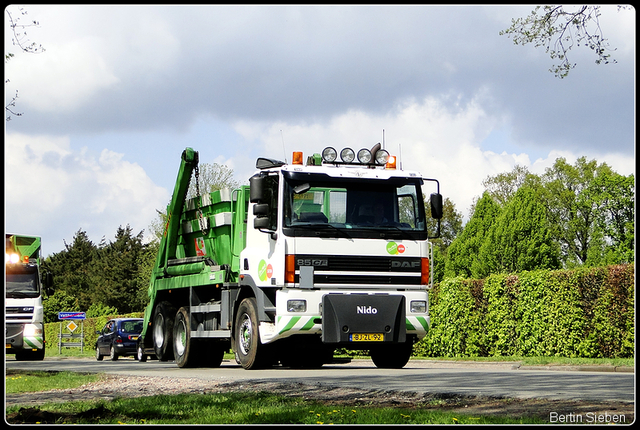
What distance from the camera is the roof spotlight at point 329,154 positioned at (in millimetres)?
15398

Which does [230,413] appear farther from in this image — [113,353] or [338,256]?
[113,353]

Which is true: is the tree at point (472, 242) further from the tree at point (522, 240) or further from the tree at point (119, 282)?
the tree at point (119, 282)

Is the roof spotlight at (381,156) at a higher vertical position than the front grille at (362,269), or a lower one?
higher

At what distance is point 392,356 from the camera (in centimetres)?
1630

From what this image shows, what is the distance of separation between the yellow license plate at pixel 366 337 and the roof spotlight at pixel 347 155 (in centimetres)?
340

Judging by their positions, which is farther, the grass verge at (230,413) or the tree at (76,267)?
the tree at (76,267)

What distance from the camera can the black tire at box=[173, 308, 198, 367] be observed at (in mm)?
18031

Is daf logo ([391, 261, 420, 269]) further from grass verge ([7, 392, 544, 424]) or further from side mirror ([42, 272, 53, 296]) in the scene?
side mirror ([42, 272, 53, 296])

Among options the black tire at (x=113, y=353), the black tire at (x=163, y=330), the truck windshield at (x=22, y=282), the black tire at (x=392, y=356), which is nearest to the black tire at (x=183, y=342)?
the black tire at (x=163, y=330)

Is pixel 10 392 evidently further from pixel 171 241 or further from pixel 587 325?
pixel 587 325

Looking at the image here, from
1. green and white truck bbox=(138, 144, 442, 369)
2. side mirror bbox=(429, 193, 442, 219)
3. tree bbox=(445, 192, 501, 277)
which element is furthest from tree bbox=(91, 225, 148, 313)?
side mirror bbox=(429, 193, 442, 219)

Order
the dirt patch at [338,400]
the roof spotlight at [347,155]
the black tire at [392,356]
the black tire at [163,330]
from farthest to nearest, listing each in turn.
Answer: the black tire at [163,330]
the black tire at [392,356]
the roof spotlight at [347,155]
the dirt patch at [338,400]

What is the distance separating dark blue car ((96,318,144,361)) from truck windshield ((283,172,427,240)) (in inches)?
654

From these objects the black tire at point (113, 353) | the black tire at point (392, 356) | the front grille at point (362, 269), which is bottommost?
the black tire at point (113, 353)
